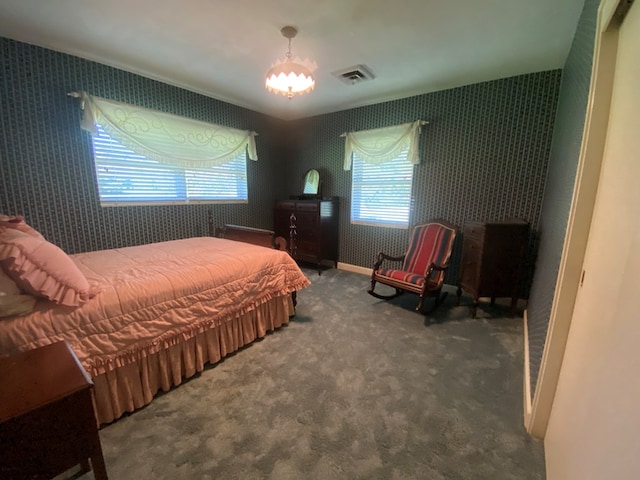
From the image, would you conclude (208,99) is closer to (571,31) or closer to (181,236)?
(181,236)

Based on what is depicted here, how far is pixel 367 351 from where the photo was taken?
7.07 feet

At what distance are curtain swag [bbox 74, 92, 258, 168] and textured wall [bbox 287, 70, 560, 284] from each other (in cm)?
166

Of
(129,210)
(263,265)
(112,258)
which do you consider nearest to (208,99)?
(129,210)

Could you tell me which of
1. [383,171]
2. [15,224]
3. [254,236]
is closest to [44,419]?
[15,224]

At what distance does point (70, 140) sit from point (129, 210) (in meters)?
0.83

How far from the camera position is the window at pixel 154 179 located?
286 cm

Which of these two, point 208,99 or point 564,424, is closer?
point 564,424

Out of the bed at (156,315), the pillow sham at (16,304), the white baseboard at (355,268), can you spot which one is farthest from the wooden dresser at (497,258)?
the pillow sham at (16,304)

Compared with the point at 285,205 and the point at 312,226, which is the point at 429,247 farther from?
the point at 285,205

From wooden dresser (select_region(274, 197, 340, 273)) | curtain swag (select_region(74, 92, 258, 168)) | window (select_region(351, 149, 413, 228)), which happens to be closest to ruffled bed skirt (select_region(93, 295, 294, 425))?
wooden dresser (select_region(274, 197, 340, 273))

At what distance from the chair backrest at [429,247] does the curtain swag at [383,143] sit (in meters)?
0.92

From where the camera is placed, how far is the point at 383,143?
3.68m

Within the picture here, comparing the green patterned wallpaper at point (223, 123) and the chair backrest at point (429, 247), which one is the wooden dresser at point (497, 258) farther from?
the green patterned wallpaper at point (223, 123)

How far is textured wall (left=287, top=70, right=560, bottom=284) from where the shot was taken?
9.14 feet
